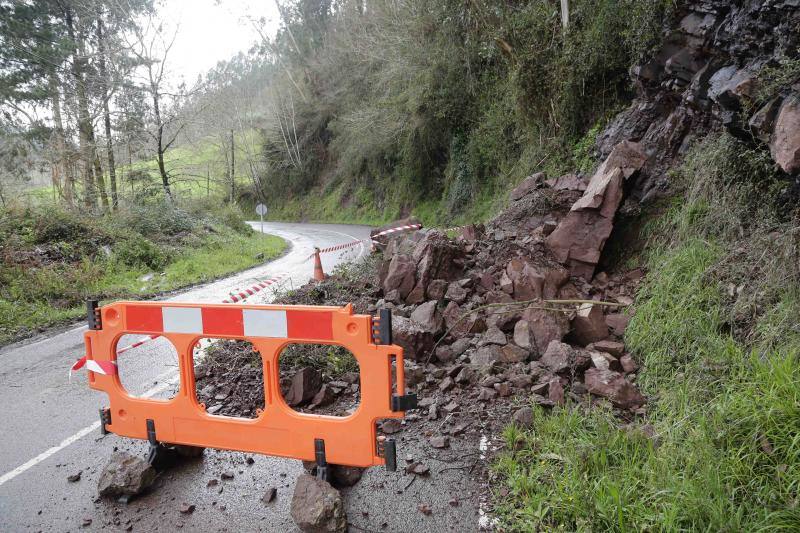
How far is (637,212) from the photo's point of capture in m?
6.68

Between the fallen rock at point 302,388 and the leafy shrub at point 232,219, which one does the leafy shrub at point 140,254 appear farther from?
the fallen rock at point 302,388

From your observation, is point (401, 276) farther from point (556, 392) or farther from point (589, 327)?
point (556, 392)

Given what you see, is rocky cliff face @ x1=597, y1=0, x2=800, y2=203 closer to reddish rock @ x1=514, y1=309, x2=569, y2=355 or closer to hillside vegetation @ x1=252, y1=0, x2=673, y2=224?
hillside vegetation @ x1=252, y1=0, x2=673, y2=224

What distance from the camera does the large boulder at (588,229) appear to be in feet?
20.7

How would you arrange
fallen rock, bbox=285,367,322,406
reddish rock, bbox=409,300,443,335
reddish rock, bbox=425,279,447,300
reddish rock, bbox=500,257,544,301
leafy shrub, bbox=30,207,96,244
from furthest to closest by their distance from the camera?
leafy shrub, bbox=30,207,96,244 → reddish rock, bbox=425,279,447,300 → reddish rock, bbox=500,257,544,301 → reddish rock, bbox=409,300,443,335 → fallen rock, bbox=285,367,322,406

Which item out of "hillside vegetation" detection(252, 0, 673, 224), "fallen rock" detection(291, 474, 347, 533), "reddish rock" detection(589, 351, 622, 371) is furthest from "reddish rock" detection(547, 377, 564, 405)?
"hillside vegetation" detection(252, 0, 673, 224)

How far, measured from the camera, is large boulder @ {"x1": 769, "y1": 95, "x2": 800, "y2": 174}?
4207mm

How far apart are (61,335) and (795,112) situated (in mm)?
10274

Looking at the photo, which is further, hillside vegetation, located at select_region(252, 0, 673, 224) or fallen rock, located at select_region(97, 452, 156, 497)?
hillside vegetation, located at select_region(252, 0, 673, 224)

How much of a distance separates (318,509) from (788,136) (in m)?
5.01

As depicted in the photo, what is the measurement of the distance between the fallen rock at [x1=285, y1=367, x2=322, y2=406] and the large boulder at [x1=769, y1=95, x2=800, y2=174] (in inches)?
186

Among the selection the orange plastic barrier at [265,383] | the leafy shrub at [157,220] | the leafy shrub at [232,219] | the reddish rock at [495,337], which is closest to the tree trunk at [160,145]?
the leafy shrub at [157,220]

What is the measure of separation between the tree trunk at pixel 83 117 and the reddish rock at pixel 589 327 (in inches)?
693

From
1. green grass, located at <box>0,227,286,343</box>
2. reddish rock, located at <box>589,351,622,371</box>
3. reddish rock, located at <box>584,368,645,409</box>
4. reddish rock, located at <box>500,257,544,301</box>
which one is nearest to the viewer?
reddish rock, located at <box>584,368,645,409</box>
